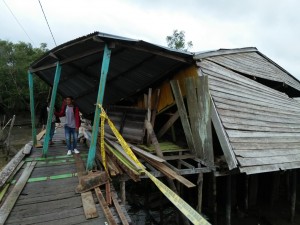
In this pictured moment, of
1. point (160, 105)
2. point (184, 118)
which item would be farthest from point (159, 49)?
point (160, 105)

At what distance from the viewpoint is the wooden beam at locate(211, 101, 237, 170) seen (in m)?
5.79

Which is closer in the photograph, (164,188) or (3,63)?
(164,188)

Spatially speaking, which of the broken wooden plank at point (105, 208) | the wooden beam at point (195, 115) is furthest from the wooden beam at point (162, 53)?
the broken wooden plank at point (105, 208)

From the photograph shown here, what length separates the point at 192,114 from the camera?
7055 millimetres

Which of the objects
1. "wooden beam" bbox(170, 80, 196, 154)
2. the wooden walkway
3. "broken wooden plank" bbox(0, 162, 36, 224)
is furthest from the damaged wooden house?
"broken wooden plank" bbox(0, 162, 36, 224)

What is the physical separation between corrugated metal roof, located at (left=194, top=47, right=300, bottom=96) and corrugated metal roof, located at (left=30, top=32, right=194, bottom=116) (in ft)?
4.61

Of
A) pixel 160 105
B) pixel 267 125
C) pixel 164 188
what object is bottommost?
pixel 164 188

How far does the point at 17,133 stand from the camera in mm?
27203

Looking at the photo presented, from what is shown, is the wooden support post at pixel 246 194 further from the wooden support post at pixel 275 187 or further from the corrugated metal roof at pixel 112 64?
the corrugated metal roof at pixel 112 64

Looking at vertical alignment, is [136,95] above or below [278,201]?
above

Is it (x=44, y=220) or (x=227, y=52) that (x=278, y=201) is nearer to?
(x=227, y=52)

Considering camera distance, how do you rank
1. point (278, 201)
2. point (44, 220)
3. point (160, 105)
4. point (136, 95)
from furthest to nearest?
point (278, 201)
point (136, 95)
point (160, 105)
point (44, 220)

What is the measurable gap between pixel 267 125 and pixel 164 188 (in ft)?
16.3

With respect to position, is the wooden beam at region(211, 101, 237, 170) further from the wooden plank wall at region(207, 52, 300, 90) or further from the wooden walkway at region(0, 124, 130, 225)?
the wooden plank wall at region(207, 52, 300, 90)
